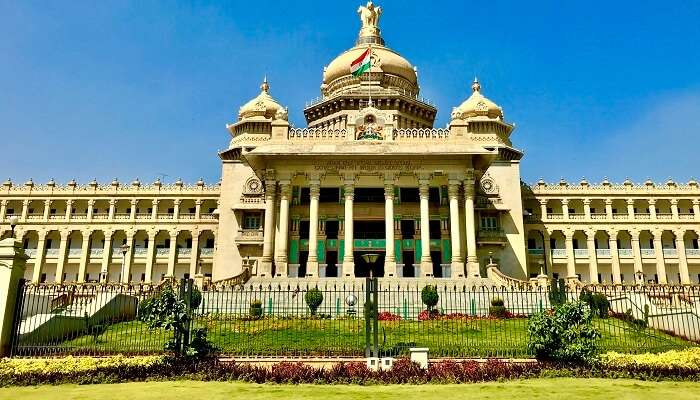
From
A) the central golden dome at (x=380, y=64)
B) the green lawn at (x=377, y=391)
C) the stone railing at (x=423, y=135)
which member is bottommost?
the green lawn at (x=377, y=391)

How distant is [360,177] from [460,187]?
22.8 feet

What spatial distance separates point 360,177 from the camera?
3638 cm

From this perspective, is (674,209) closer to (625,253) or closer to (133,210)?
(625,253)

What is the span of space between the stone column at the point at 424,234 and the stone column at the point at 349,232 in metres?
4.47

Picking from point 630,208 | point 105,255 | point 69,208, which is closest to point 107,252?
point 105,255

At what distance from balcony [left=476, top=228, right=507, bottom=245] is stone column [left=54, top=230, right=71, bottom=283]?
3966cm

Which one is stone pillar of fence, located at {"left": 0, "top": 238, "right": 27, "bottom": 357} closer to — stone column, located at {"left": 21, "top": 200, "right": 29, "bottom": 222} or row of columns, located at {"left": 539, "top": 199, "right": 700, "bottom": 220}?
row of columns, located at {"left": 539, "top": 199, "right": 700, "bottom": 220}

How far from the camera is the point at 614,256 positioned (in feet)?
163

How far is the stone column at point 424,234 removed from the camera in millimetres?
33188

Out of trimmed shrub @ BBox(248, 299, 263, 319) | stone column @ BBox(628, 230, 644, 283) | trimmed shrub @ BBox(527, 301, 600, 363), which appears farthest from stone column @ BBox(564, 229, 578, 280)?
trimmed shrub @ BBox(527, 301, 600, 363)

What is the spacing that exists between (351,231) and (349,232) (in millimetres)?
170

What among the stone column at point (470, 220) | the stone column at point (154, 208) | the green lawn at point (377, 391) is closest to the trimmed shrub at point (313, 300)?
the green lawn at point (377, 391)

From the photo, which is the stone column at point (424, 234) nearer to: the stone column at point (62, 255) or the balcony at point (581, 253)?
the balcony at point (581, 253)

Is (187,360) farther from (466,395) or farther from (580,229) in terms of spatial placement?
(580,229)
